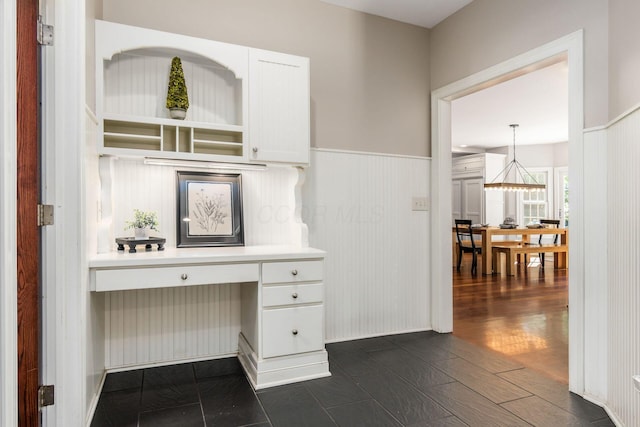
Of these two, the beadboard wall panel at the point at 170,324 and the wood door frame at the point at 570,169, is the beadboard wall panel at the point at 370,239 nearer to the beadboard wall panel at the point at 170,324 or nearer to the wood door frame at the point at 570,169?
the wood door frame at the point at 570,169

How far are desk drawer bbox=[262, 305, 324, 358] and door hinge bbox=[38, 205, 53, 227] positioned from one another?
1174 millimetres

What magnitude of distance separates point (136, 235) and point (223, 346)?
96 cm

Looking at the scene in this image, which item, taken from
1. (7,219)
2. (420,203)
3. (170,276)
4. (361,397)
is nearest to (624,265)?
(361,397)

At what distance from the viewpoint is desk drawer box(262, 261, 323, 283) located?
2.30 meters

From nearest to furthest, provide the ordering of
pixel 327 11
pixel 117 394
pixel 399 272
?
1. pixel 117 394
2. pixel 327 11
3. pixel 399 272

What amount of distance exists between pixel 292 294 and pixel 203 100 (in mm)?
1414

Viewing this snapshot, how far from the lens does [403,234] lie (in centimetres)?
333

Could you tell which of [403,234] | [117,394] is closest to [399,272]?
[403,234]

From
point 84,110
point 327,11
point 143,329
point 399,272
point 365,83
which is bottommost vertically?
point 143,329

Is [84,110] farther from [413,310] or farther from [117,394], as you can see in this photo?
[413,310]

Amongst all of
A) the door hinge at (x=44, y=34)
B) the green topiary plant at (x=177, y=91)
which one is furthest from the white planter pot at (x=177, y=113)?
the door hinge at (x=44, y=34)

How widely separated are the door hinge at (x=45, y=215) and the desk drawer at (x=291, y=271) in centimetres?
107

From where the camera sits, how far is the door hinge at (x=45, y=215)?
1.56 m

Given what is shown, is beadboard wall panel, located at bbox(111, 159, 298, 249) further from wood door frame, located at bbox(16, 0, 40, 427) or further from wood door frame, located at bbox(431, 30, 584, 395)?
wood door frame, located at bbox(431, 30, 584, 395)
